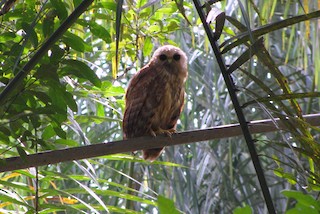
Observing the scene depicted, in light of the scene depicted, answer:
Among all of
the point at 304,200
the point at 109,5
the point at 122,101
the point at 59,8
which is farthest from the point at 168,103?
the point at 304,200

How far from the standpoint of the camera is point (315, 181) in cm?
156

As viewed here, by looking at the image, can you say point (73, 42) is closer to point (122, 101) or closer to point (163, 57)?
point (122, 101)

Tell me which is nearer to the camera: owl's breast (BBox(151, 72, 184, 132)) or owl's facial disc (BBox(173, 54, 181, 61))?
owl's breast (BBox(151, 72, 184, 132))

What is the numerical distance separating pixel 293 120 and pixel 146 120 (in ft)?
4.92

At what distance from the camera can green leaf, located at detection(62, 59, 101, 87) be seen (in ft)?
6.27

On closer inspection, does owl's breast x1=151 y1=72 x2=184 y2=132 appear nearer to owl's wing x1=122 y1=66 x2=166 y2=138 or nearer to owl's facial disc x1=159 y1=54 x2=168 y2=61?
owl's wing x1=122 y1=66 x2=166 y2=138

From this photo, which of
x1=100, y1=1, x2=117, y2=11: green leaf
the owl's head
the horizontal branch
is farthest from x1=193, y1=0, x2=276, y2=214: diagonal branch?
the owl's head

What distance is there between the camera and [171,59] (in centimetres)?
343

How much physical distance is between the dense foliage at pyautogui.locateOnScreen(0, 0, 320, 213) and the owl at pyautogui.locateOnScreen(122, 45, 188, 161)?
0.34ft

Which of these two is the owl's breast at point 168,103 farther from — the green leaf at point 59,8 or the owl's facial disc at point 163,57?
the green leaf at point 59,8

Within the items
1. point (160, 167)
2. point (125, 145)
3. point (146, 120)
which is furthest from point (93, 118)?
point (160, 167)

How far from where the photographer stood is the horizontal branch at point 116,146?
5.99 feet

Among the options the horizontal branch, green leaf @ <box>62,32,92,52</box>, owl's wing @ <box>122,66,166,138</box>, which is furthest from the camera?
owl's wing @ <box>122,66,166,138</box>

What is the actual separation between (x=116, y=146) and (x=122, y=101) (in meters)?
0.77
